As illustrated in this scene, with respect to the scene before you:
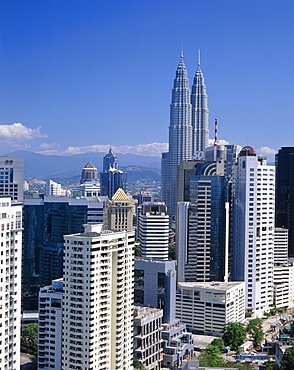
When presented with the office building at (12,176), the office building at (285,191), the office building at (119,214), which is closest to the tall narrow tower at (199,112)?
the office building at (285,191)

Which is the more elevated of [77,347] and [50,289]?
[50,289]

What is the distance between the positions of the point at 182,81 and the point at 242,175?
38735 millimetres

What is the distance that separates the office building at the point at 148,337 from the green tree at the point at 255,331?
3823 mm

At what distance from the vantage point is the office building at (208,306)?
66.3 ft

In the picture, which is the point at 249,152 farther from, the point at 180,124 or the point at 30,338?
the point at 180,124

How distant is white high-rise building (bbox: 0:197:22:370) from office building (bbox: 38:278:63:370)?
346cm

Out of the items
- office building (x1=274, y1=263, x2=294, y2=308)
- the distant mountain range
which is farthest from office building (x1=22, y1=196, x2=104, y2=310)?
the distant mountain range

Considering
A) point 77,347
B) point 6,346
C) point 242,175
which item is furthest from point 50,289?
point 242,175

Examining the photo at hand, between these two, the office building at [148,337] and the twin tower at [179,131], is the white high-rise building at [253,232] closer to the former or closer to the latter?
the office building at [148,337]

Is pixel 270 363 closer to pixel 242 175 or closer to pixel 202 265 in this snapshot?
pixel 202 265

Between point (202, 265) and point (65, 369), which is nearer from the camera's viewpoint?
point (65, 369)

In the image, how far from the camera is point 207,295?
20.5 meters

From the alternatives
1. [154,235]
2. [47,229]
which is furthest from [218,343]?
[47,229]

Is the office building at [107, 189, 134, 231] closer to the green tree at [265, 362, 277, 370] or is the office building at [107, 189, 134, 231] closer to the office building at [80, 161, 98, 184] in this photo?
the green tree at [265, 362, 277, 370]
